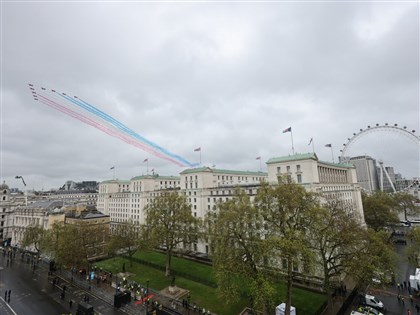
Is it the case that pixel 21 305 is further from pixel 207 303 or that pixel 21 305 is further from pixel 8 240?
pixel 8 240

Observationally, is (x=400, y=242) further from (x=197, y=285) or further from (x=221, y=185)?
(x=197, y=285)

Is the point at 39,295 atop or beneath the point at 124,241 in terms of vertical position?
beneath

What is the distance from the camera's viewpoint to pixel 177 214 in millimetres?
55344

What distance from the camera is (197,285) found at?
47.3 metres

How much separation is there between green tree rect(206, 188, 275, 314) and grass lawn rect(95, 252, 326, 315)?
135 inches

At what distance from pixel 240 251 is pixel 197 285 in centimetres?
2069

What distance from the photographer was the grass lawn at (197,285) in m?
37.8

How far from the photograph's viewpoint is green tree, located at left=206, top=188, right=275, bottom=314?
29859 millimetres

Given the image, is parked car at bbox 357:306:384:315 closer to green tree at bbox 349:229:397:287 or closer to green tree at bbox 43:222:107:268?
green tree at bbox 349:229:397:287

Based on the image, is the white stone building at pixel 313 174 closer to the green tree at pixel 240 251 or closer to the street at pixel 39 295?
the green tree at pixel 240 251

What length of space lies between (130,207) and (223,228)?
80.8 meters

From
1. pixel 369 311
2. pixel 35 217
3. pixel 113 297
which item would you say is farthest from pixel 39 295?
pixel 369 311

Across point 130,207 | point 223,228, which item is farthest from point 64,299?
point 130,207

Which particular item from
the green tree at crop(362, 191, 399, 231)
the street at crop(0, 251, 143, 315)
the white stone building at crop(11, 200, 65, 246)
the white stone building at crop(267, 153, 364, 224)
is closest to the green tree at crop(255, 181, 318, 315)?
the white stone building at crop(267, 153, 364, 224)
